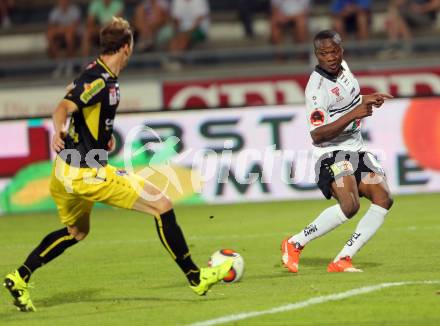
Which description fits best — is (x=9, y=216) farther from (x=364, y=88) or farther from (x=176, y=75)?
(x=364, y=88)

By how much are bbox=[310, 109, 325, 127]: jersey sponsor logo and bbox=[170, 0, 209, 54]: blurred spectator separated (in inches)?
478

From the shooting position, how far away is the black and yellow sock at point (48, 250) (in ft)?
29.3

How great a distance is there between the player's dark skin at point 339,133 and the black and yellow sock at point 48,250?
246cm

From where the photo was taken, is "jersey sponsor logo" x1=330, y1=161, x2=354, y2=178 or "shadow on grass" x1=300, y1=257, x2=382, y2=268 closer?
"jersey sponsor logo" x1=330, y1=161, x2=354, y2=178

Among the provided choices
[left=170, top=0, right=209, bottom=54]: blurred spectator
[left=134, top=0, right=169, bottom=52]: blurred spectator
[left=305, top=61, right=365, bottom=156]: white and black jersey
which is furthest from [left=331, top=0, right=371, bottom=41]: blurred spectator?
[left=305, top=61, right=365, bottom=156]: white and black jersey

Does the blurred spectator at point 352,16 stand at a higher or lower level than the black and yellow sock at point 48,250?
lower

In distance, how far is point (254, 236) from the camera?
13.6 m

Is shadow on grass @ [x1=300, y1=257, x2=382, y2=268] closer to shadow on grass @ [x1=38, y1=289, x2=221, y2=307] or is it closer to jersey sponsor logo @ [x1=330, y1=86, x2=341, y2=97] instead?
A: jersey sponsor logo @ [x1=330, y1=86, x2=341, y2=97]

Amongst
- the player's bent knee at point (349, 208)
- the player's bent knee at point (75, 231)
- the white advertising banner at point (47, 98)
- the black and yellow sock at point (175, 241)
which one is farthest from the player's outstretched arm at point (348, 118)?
the white advertising banner at point (47, 98)

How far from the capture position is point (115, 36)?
8.65 m

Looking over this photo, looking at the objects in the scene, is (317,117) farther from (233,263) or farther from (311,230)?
(233,263)

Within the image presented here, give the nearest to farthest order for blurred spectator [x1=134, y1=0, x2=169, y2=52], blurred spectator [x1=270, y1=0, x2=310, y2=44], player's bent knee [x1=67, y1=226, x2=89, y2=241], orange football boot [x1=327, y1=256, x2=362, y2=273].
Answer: player's bent knee [x1=67, y1=226, x2=89, y2=241] < orange football boot [x1=327, y1=256, x2=362, y2=273] < blurred spectator [x1=270, y1=0, x2=310, y2=44] < blurred spectator [x1=134, y1=0, x2=169, y2=52]

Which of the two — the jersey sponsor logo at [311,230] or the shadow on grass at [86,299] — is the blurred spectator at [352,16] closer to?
the jersey sponsor logo at [311,230]

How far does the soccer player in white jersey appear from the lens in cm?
1014
